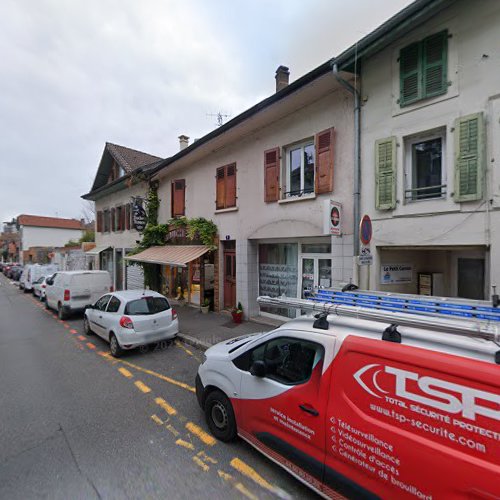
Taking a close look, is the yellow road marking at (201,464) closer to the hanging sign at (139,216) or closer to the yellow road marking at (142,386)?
the yellow road marking at (142,386)

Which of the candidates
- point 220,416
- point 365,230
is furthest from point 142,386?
point 365,230

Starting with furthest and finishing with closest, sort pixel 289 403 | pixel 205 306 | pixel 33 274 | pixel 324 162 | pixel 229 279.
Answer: pixel 33 274 → pixel 205 306 → pixel 229 279 → pixel 324 162 → pixel 289 403

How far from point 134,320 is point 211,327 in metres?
2.68

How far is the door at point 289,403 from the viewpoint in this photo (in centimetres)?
269

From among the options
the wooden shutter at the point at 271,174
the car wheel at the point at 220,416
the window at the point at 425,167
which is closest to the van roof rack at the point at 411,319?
the car wheel at the point at 220,416

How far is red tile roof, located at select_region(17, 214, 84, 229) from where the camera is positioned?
5717 cm

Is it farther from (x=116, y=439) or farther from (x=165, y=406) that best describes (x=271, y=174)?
(x=116, y=439)

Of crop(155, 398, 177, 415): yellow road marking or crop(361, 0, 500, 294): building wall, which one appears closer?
crop(155, 398, 177, 415): yellow road marking

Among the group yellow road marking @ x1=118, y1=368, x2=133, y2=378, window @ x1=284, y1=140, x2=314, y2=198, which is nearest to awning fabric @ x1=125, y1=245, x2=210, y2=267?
window @ x1=284, y1=140, x2=314, y2=198

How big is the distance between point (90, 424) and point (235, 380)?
90.0 inches

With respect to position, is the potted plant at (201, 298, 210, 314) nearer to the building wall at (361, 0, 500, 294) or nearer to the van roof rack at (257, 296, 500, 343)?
the building wall at (361, 0, 500, 294)

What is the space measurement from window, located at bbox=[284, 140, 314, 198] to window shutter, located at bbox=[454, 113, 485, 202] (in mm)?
3393

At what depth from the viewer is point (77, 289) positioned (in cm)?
1114

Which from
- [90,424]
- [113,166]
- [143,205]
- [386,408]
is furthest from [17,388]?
[113,166]
